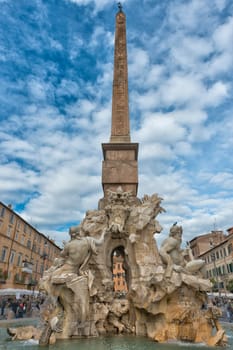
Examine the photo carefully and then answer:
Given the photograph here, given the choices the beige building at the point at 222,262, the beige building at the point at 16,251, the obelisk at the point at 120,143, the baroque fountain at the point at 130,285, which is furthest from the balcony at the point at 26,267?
the baroque fountain at the point at 130,285

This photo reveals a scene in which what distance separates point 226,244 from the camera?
3072 centimetres

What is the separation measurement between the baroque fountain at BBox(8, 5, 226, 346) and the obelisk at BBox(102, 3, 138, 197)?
1.21 metres

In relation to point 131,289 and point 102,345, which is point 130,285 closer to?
point 131,289

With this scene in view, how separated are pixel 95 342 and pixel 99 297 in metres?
1.63

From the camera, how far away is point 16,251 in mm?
29219

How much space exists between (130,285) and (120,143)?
5.55 metres

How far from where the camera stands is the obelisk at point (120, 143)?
11141 mm

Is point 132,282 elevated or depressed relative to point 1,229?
depressed

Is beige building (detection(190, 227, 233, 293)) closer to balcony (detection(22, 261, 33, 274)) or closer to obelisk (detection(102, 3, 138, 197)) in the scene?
obelisk (detection(102, 3, 138, 197))

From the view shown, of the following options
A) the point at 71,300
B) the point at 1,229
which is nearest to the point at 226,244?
the point at 1,229

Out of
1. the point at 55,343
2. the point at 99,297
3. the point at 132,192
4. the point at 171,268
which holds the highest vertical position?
the point at 132,192

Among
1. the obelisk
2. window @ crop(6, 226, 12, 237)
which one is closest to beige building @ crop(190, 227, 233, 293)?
the obelisk

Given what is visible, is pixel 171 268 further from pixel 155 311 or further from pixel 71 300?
pixel 71 300

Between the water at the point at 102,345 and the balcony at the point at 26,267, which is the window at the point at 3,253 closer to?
the balcony at the point at 26,267
